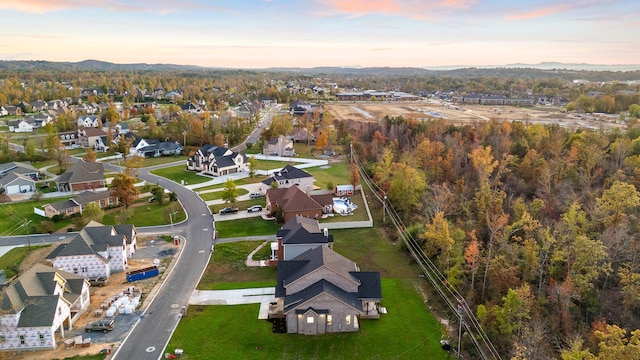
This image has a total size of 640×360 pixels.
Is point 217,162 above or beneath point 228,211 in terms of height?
above

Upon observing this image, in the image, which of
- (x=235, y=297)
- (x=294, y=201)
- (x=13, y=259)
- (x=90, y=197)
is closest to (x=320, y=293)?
(x=235, y=297)

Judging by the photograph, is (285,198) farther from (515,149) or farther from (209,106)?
(209,106)

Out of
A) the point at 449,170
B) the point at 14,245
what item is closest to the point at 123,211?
the point at 14,245

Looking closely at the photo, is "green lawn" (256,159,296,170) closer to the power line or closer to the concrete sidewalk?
the power line

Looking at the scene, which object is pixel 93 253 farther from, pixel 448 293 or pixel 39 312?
pixel 448 293

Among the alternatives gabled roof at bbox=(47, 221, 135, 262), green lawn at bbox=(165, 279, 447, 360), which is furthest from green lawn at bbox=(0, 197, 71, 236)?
green lawn at bbox=(165, 279, 447, 360)
